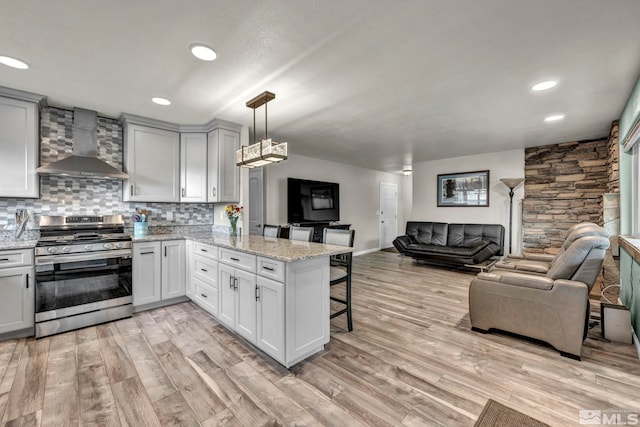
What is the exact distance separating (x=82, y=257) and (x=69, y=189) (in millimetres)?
977

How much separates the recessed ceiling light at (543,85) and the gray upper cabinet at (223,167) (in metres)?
3.37

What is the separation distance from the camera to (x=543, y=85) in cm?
256

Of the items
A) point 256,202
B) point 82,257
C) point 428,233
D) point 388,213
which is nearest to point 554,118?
point 428,233

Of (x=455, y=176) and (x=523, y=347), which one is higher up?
(x=455, y=176)

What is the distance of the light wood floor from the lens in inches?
64.2

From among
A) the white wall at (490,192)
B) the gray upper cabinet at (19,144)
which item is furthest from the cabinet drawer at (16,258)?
the white wall at (490,192)

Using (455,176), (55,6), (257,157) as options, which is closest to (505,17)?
(257,157)

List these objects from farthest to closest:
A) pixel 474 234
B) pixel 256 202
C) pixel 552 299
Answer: pixel 474 234, pixel 256 202, pixel 552 299

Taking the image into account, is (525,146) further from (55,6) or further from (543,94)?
(55,6)

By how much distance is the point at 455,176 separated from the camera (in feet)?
20.1

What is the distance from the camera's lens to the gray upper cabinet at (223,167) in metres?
3.61

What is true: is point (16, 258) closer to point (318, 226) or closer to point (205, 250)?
point (205, 250)

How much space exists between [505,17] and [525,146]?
437 cm

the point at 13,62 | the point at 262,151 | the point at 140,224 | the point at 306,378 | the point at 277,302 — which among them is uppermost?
the point at 13,62
